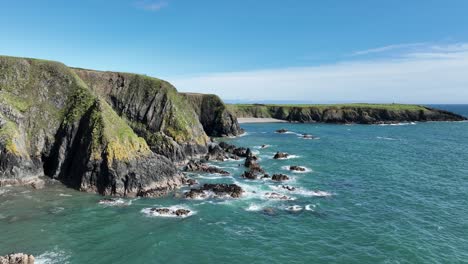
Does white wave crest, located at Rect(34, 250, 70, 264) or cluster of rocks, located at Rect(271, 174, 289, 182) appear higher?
cluster of rocks, located at Rect(271, 174, 289, 182)

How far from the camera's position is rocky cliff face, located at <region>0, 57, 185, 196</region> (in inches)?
2395

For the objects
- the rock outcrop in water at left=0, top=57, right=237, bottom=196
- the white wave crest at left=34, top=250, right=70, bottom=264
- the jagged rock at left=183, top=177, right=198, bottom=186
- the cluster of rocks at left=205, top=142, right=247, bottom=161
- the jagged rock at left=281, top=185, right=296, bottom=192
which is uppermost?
the rock outcrop in water at left=0, top=57, right=237, bottom=196

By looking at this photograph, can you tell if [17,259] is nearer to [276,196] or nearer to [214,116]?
[276,196]

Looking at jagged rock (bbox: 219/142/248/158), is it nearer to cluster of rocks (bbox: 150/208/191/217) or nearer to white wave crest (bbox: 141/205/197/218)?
white wave crest (bbox: 141/205/197/218)

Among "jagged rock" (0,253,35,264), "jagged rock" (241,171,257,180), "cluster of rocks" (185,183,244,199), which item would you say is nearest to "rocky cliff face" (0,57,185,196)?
"cluster of rocks" (185,183,244,199)

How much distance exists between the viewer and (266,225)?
47094 mm

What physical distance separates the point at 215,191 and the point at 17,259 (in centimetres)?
3292

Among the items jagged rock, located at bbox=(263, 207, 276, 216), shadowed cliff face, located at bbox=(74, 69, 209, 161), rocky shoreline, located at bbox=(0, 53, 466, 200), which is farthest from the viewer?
shadowed cliff face, located at bbox=(74, 69, 209, 161)

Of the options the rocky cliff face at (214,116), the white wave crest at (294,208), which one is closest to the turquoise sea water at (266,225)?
the white wave crest at (294,208)

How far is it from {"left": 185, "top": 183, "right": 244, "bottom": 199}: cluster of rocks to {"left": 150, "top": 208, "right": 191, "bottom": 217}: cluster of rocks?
730cm

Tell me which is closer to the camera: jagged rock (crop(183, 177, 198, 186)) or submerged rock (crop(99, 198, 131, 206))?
submerged rock (crop(99, 198, 131, 206))

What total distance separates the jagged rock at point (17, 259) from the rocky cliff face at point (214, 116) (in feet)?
365

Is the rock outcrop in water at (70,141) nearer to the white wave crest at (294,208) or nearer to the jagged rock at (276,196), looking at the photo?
the jagged rock at (276,196)

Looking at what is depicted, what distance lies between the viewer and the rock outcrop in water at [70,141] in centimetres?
6088
